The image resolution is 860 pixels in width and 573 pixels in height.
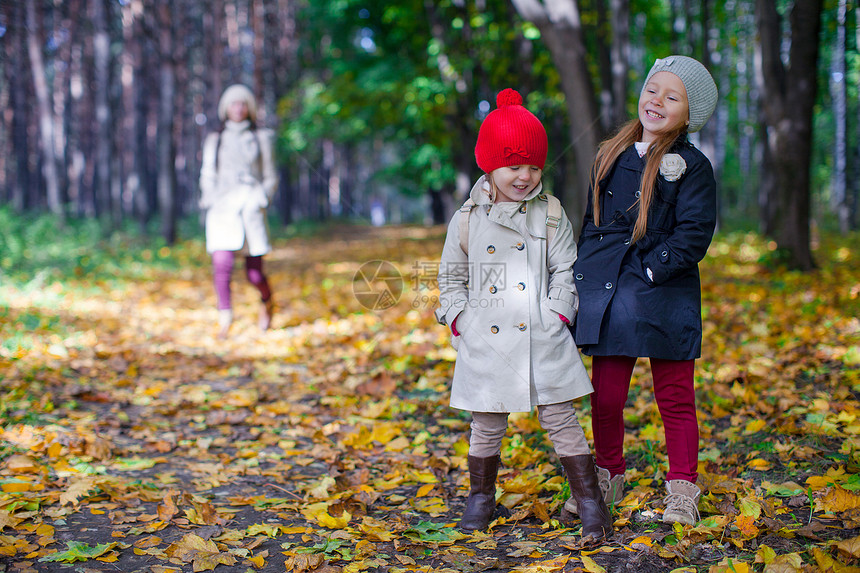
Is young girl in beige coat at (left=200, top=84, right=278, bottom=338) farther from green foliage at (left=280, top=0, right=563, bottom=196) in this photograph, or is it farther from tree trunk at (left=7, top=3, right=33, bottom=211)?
tree trunk at (left=7, top=3, right=33, bottom=211)

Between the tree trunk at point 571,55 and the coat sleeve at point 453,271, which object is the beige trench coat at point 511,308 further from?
the tree trunk at point 571,55

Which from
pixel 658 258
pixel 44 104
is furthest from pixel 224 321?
pixel 44 104

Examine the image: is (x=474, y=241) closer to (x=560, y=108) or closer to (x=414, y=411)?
(x=414, y=411)

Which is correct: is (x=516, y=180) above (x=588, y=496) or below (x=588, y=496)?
above

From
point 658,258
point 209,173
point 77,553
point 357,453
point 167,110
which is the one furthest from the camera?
point 167,110

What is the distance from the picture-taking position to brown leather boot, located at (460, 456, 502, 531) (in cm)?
287

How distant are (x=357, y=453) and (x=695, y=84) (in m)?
2.62

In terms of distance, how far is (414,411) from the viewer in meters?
4.57

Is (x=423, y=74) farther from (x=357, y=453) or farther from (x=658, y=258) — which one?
(x=658, y=258)

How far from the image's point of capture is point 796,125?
8.49 meters

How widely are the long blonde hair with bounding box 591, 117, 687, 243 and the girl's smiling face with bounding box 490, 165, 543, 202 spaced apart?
27 cm

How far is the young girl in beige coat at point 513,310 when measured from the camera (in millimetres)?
2693

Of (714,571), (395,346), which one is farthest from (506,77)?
(714,571)

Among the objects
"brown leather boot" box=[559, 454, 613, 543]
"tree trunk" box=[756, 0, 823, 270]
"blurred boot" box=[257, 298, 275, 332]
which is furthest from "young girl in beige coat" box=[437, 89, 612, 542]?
"tree trunk" box=[756, 0, 823, 270]
